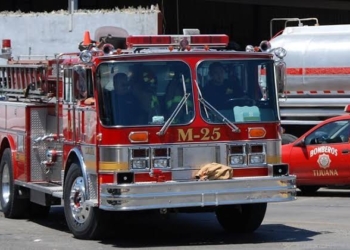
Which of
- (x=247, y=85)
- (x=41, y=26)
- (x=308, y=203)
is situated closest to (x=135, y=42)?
(x=247, y=85)

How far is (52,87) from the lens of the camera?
13.9 meters

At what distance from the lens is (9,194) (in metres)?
15.0

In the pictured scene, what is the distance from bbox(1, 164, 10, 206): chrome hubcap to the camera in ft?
49.5

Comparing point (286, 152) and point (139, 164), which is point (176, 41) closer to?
point (139, 164)

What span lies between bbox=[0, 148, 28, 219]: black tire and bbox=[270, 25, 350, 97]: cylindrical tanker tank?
8.56 meters

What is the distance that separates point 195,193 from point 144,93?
136 cm

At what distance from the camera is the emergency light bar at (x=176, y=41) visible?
12.0 meters

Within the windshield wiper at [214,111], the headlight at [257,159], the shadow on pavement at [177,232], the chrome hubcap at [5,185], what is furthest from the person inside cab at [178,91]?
the chrome hubcap at [5,185]

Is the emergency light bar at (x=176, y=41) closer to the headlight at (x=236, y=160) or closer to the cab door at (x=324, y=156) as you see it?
the headlight at (x=236, y=160)

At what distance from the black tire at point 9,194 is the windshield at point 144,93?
12.2ft

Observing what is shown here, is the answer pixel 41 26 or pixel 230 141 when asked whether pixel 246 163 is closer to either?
pixel 230 141

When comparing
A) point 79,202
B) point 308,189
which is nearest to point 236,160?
point 79,202

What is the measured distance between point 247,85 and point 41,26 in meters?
13.2

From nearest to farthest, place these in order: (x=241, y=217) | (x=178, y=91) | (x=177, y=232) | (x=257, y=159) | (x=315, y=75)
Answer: (x=178, y=91) → (x=257, y=159) → (x=241, y=217) → (x=177, y=232) → (x=315, y=75)
